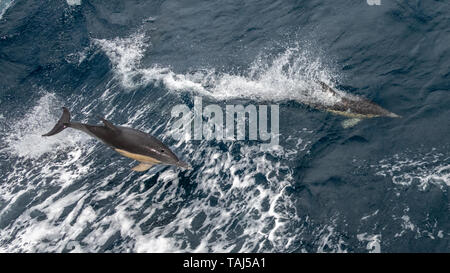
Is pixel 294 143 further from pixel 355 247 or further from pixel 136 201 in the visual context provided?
pixel 136 201

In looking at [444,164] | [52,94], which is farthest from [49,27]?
[444,164]

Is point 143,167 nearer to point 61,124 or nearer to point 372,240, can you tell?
point 61,124

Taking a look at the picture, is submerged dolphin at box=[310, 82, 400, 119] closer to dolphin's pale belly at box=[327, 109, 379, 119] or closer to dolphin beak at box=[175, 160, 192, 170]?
dolphin's pale belly at box=[327, 109, 379, 119]

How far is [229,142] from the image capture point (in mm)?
23500

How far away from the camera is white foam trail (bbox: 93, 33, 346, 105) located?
25.8 meters

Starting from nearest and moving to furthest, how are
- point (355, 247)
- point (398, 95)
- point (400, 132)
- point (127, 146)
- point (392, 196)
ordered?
point (355, 247)
point (392, 196)
point (127, 146)
point (400, 132)
point (398, 95)

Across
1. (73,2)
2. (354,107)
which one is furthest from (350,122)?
(73,2)

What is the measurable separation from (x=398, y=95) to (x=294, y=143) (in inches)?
289

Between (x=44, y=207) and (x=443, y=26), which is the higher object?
(x=443, y=26)

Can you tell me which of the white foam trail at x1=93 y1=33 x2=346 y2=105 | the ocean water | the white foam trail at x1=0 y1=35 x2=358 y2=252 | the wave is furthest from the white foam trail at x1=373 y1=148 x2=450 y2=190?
the wave

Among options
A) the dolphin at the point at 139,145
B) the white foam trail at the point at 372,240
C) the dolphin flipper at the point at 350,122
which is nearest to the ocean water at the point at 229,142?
the white foam trail at the point at 372,240

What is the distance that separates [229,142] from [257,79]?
597cm

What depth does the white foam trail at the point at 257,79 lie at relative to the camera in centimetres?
2580
